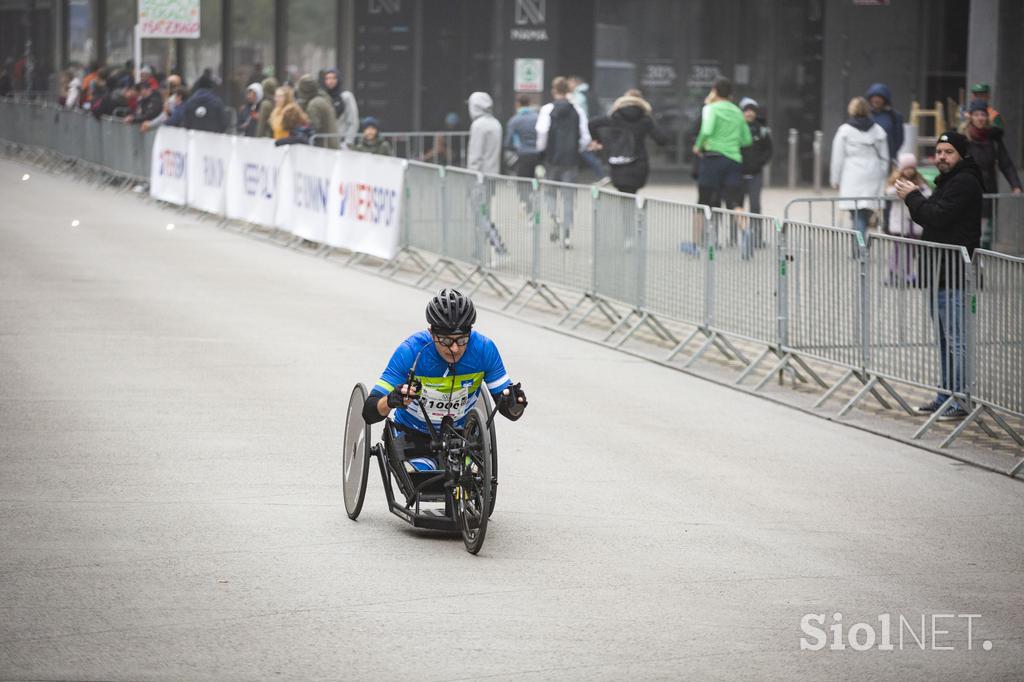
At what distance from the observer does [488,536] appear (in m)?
9.28

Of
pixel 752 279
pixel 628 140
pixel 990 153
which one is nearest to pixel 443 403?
pixel 752 279

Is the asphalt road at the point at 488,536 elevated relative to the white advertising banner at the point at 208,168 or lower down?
lower down

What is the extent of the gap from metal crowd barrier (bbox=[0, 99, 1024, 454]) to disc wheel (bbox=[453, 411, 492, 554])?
4284mm

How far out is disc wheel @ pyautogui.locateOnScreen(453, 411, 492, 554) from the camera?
8.62m

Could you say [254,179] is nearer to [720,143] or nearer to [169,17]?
[169,17]

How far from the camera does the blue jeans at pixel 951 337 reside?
39.4 ft

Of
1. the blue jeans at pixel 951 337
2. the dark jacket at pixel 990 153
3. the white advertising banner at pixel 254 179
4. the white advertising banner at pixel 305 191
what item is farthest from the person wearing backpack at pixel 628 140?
the blue jeans at pixel 951 337

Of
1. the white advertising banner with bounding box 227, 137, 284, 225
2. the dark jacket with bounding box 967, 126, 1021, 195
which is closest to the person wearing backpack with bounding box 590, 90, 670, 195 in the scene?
the white advertising banner with bounding box 227, 137, 284, 225

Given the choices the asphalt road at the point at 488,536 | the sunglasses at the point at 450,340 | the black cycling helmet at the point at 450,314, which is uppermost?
the black cycling helmet at the point at 450,314

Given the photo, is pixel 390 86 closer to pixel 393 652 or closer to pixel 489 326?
pixel 489 326

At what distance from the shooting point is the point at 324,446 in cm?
1148

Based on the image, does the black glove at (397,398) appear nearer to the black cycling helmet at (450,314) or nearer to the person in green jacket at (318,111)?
the black cycling helmet at (450,314)

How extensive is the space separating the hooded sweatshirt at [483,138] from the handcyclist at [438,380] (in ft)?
48.2

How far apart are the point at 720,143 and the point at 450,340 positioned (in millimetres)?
13242
